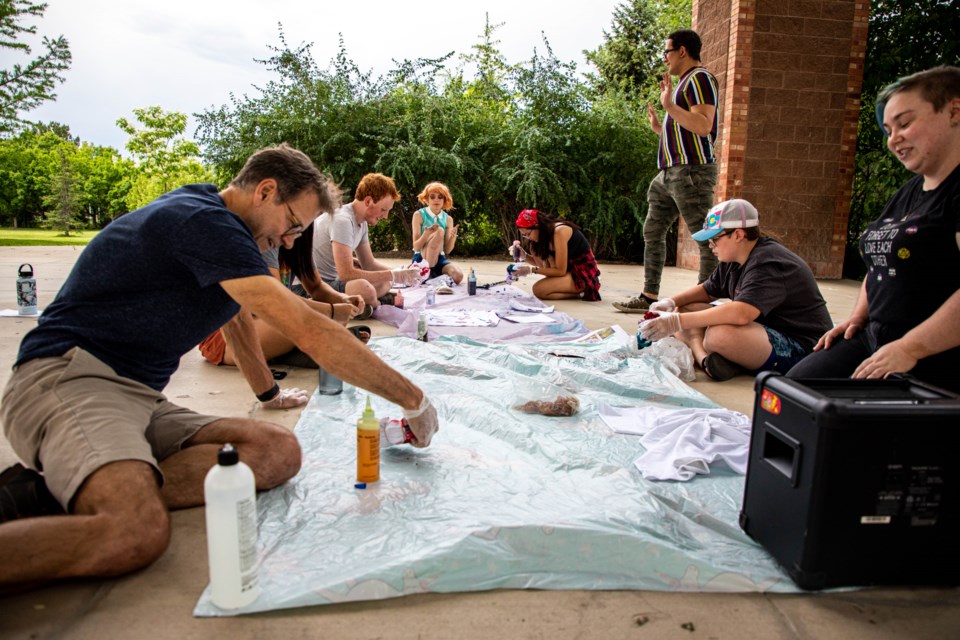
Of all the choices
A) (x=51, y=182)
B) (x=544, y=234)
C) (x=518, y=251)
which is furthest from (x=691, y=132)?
(x=51, y=182)

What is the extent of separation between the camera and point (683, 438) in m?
2.54

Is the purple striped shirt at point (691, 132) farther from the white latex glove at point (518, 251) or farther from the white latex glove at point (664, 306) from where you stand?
the white latex glove at point (518, 251)

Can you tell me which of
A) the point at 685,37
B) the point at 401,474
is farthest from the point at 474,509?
the point at 685,37

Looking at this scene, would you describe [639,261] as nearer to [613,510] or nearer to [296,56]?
[296,56]

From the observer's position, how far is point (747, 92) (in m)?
8.99

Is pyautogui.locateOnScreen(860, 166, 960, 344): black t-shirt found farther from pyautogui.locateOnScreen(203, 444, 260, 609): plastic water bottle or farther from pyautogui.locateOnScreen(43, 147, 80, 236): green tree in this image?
pyautogui.locateOnScreen(43, 147, 80, 236): green tree

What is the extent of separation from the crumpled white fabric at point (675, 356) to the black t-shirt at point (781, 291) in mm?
451

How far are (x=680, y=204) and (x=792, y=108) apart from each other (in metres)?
4.91

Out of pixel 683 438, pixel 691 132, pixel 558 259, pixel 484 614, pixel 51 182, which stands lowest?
pixel 484 614

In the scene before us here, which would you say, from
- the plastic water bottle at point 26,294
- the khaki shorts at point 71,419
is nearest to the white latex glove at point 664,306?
the khaki shorts at point 71,419

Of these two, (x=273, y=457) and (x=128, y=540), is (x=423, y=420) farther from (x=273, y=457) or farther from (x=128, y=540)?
(x=128, y=540)

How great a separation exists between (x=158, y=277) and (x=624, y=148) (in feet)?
35.6

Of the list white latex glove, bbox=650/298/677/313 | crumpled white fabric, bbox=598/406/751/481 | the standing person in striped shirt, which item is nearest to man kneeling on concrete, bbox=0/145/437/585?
crumpled white fabric, bbox=598/406/751/481

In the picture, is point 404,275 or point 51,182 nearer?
point 404,275
